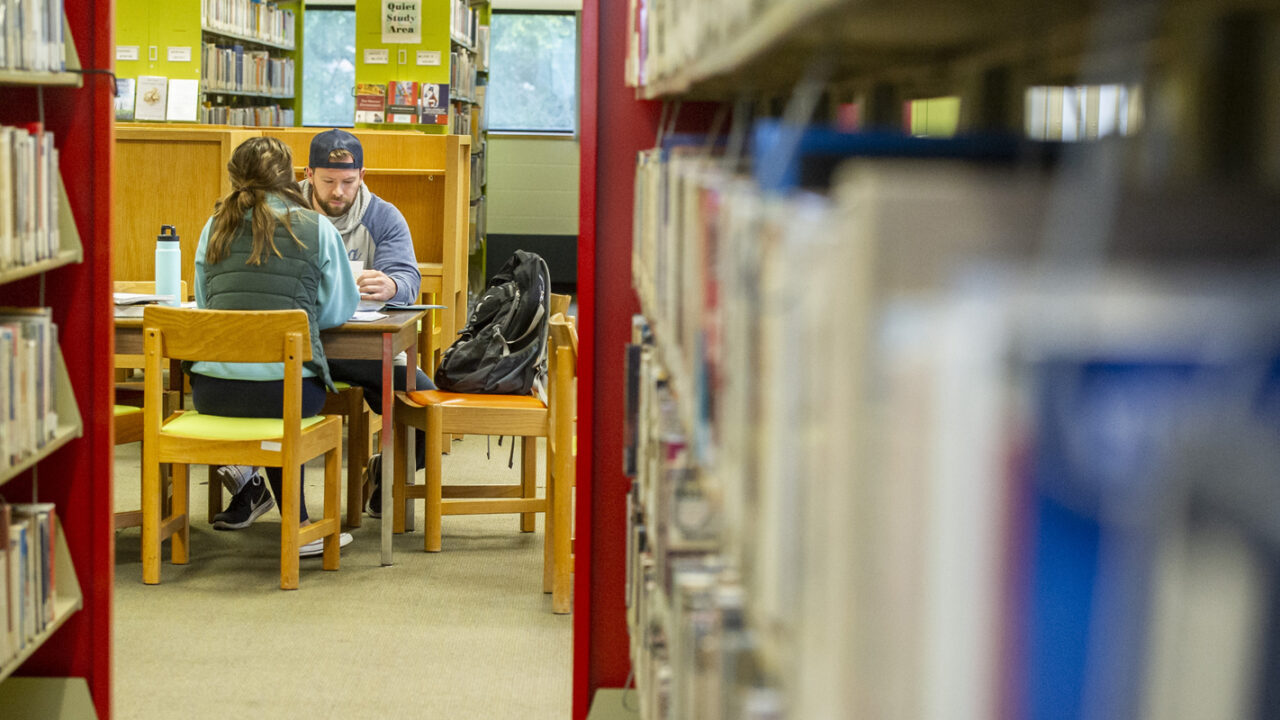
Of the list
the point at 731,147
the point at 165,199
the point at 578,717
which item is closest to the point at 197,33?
the point at 165,199

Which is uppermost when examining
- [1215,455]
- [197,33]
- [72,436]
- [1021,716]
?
[197,33]

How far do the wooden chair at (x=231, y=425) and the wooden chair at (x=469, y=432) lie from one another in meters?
0.35

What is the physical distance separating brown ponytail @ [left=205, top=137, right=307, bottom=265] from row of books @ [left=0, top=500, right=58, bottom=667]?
1291mm

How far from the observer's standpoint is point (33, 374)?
255cm

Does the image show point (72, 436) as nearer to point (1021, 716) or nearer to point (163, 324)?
point (163, 324)

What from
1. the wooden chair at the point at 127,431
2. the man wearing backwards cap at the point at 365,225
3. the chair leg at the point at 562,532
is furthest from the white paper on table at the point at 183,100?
the chair leg at the point at 562,532

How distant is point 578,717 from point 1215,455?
2.45 meters

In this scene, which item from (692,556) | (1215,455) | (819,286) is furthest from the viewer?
(692,556)

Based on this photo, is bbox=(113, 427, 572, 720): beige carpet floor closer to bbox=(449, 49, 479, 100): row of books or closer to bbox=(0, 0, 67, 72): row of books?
bbox=(0, 0, 67, 72): row of books

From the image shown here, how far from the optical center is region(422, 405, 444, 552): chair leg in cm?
420

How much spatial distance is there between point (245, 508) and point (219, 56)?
559 centimetres

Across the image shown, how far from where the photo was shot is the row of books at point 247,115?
9.21 meters

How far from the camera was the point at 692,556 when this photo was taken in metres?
1.57

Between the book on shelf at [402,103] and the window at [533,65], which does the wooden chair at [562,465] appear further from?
the window at [533,65]
